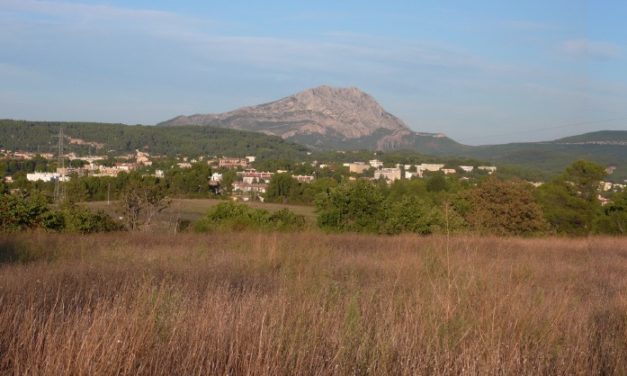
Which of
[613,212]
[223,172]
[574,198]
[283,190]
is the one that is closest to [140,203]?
[613,212]

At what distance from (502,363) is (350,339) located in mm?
922

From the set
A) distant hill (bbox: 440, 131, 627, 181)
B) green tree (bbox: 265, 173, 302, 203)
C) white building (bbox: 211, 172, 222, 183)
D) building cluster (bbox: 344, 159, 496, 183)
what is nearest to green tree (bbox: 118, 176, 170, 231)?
green tree (bbox: 265, 173, 302, 203)

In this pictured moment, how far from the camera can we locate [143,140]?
416 ft

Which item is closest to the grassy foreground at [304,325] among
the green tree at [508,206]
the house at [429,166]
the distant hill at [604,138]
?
the green tree at [508,206]

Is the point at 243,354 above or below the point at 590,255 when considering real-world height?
above

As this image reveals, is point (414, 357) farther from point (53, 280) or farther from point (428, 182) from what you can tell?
point (428, 182)

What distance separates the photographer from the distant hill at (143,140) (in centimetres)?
9931

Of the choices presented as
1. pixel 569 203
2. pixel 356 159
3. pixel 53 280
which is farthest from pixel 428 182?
pixel 356 159

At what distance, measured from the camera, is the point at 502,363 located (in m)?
3.60

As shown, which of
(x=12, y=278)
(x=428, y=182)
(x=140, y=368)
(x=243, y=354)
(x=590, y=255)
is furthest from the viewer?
(x=428, y=182)

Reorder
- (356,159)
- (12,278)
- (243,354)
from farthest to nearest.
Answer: (356,159)
(12,278)
(243,354)

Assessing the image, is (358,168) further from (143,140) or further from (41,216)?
(41,216)

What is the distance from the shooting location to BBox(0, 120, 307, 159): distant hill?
3910 inches

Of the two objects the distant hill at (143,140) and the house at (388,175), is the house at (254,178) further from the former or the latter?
the distant hill at (143,140)
